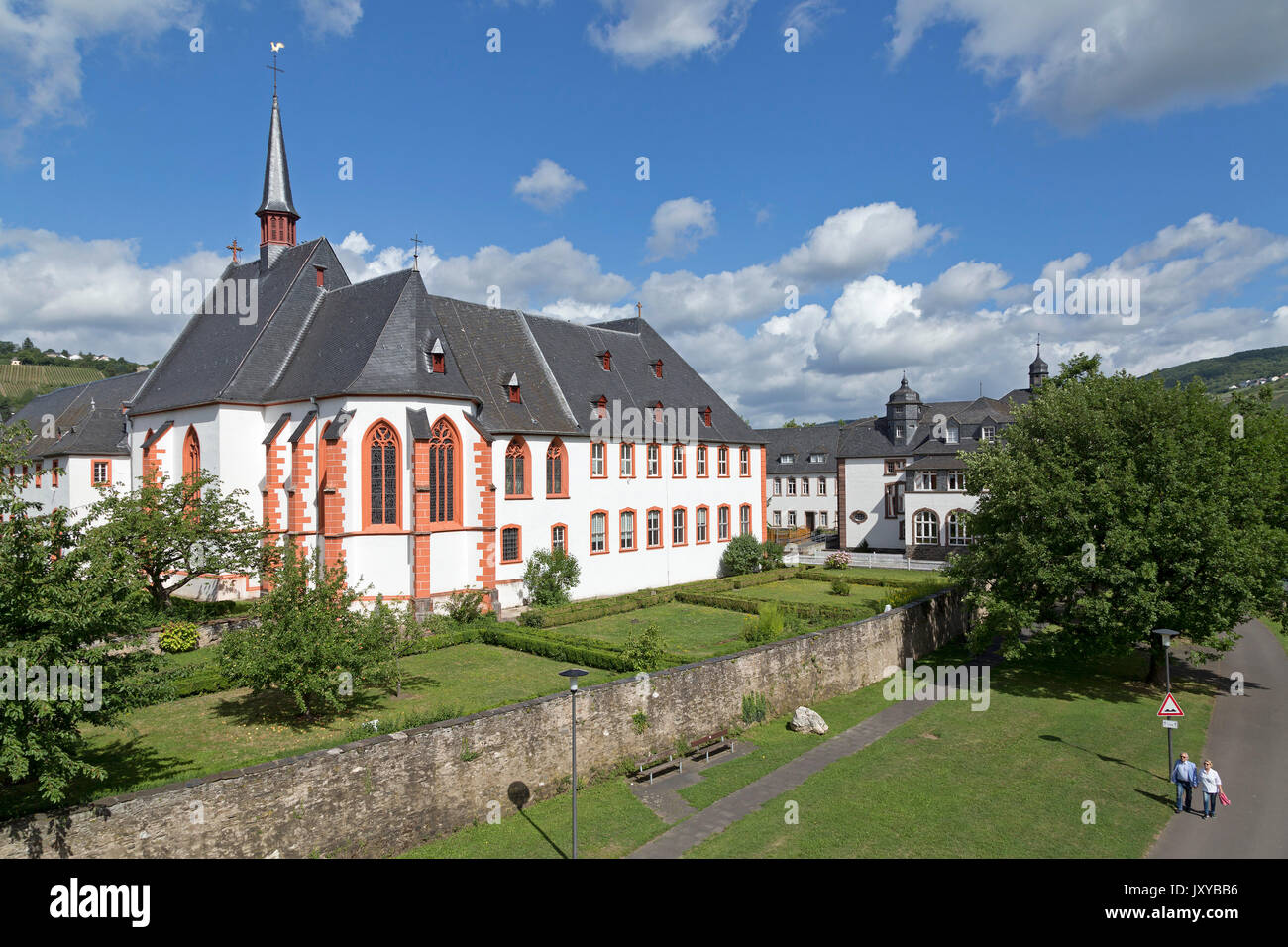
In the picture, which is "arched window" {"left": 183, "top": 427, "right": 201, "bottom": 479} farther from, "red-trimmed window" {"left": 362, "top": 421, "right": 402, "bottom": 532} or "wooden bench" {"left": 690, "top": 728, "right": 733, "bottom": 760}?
"wooden bench" {"left": 690, "top": 728, "right": 733, "bottom": 760}

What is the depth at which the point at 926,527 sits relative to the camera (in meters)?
54.7

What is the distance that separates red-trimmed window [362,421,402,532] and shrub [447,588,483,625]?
3.77 metres

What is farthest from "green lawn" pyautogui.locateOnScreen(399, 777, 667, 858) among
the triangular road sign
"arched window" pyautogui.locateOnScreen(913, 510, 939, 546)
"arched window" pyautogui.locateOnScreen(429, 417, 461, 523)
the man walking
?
"arched window" pyautogui.locateOnScreen(913, 510, 939, 546)

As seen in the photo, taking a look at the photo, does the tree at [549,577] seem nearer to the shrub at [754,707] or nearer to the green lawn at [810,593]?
the green lawn at [810,593]

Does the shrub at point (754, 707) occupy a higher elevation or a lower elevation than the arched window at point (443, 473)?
lower

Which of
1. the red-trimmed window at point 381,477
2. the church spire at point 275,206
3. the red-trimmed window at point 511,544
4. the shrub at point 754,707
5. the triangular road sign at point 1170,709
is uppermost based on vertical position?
the church spire at point 275,206

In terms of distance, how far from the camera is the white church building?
3014 centimetres

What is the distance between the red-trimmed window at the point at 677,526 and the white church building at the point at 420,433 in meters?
0.10

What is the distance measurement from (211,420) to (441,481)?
35.3 feet

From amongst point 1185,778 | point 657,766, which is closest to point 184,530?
point 657,766

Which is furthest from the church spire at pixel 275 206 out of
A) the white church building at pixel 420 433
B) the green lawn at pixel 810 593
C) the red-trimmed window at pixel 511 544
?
the green lawn at pixel 810 593

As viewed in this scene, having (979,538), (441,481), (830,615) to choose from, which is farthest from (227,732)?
(979,538)

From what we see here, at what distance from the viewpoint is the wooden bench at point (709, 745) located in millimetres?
19688

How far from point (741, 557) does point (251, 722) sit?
99.5ft
